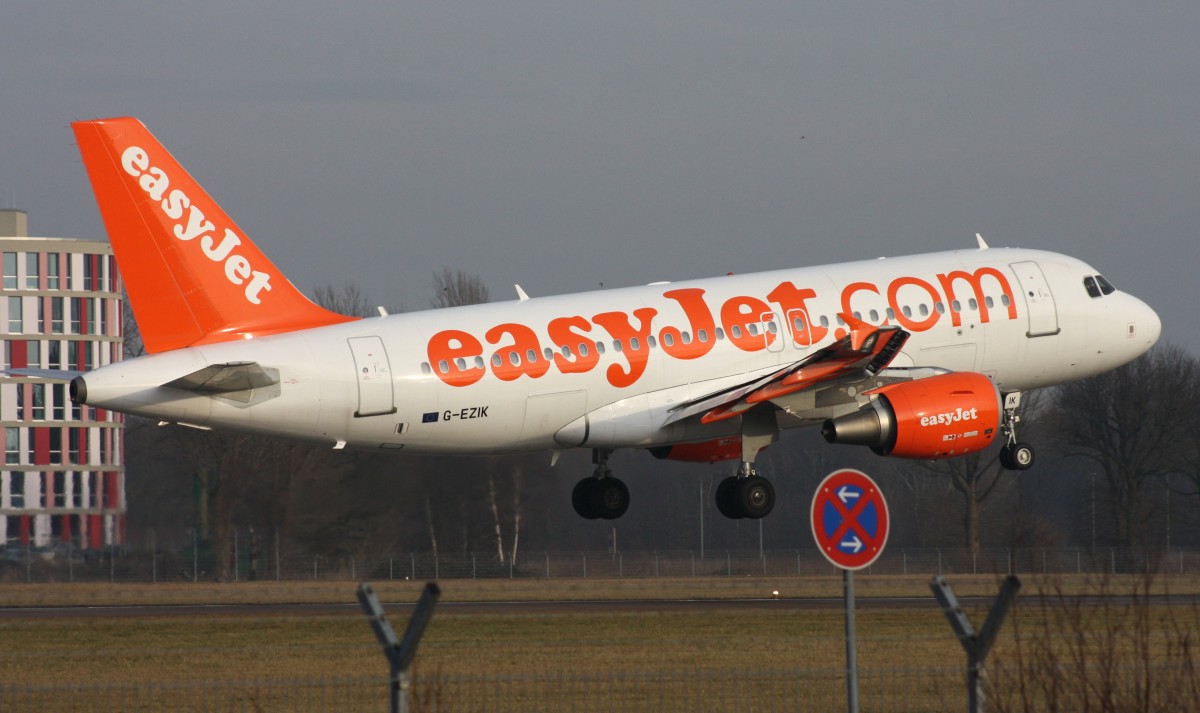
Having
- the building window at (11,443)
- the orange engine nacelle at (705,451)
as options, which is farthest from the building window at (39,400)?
the orange engine nacelle at (705,451)

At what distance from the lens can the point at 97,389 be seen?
3180 centimetres

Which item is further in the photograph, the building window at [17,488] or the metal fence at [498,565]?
the building window at [17,488]

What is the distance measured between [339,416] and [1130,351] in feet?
68.2

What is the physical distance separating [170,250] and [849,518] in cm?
2115

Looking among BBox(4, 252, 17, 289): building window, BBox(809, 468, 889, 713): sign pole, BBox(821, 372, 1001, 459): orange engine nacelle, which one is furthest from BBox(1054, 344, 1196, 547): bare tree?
BBox(809, 468, 889, 713): sign pole

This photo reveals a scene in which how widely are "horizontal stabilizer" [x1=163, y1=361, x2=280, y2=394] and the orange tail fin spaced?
1.40m

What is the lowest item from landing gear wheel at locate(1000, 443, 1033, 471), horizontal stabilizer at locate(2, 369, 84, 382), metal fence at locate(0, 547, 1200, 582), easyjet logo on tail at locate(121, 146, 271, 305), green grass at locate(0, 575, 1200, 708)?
green grass at locate(0, 575, 1200, 708)

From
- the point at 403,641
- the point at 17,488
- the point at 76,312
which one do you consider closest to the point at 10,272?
the point at 76,312

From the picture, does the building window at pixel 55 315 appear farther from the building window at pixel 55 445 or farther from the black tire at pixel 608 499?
the black tire at pixel 608 499

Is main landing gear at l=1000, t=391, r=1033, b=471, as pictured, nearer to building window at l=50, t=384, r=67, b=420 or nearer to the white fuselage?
the white fuselage

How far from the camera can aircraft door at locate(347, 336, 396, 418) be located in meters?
34.2

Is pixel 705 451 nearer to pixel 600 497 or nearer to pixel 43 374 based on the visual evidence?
pixel 600 497

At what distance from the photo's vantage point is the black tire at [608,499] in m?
40.1

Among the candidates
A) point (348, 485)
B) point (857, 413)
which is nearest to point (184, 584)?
point (348, 485)
